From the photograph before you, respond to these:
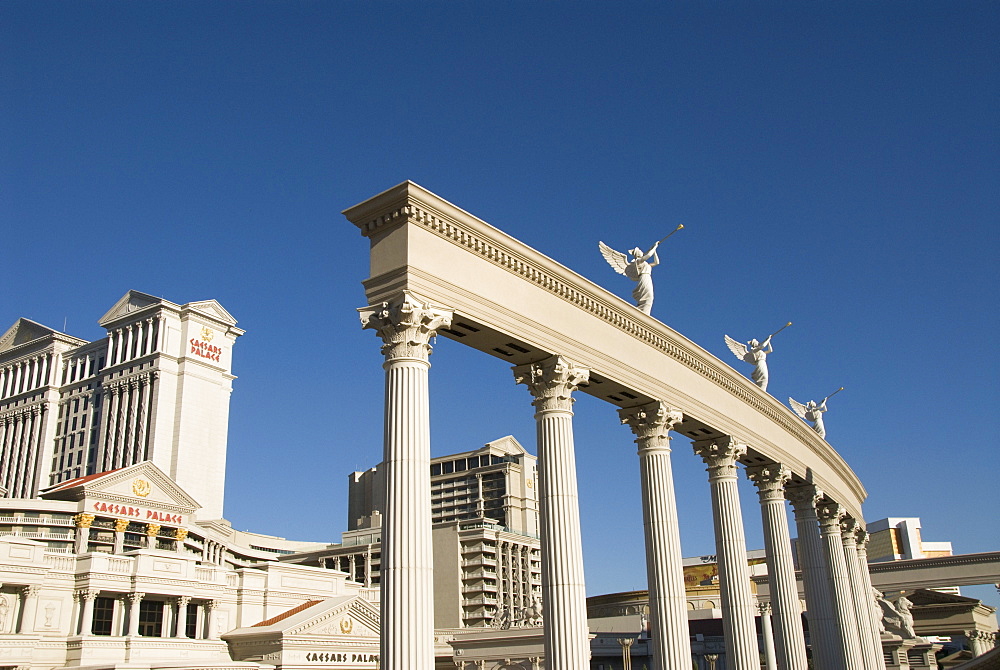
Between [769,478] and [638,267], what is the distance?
15.2 metres

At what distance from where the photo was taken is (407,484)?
2170cm

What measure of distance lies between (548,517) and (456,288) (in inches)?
303

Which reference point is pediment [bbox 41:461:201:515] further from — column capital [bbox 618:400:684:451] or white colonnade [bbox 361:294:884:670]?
column capital [bbox 618:400:684:451]

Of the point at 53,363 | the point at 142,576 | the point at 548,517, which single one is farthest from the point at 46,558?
the point at 53,363

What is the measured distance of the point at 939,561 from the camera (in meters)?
85.2

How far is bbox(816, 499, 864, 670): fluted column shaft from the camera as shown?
149ft

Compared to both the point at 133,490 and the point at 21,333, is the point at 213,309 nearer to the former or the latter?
the point at 21,333

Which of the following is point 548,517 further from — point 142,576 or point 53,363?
point 53,363

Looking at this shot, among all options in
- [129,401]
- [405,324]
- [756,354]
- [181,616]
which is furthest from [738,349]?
[129,401]

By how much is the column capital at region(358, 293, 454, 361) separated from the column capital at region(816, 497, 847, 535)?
3538cm

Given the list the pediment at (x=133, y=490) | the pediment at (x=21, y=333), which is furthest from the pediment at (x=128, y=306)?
the pediment at (x=133, y=490)

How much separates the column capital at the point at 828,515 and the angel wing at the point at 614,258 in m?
24.8

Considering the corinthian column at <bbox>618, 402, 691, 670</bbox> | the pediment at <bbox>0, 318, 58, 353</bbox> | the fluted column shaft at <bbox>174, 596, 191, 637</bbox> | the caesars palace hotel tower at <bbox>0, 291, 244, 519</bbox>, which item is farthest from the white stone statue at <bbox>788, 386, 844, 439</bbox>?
the pediment at <bbox>0, 318, 58, 353</bbox>

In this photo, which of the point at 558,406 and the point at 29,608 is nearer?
the point at 558,406
